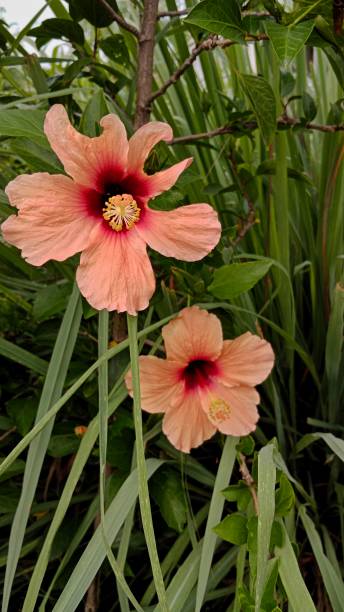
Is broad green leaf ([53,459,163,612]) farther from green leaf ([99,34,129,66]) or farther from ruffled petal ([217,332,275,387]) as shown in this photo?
green leaf ([99,34,129,66])

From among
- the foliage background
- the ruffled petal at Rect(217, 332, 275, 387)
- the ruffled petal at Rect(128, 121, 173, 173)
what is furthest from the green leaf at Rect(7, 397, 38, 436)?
the ruffled petal at Rect(128, 121, 173, 173)

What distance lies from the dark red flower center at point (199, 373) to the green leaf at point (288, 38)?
0.37 m

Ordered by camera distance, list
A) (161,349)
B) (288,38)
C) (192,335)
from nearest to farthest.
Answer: (288,38), (192,335), (161,349)

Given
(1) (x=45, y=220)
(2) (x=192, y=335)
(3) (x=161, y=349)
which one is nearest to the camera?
(1) (x=45, y=220)

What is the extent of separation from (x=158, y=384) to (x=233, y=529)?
0.17 metres

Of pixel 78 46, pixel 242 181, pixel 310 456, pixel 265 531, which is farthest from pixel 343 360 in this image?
pixel 78 46

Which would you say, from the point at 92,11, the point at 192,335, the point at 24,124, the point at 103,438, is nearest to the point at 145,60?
the point at 92,11

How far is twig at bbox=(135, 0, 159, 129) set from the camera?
638 millimetres

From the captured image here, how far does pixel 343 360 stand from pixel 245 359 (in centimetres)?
22

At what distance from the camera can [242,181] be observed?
2.61 feet

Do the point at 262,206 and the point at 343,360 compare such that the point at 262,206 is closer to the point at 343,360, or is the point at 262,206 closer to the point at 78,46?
the point at 343,360

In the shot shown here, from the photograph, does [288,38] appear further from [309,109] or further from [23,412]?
[23,412]

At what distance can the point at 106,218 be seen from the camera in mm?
536

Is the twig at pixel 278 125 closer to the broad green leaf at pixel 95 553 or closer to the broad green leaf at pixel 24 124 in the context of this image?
the broad green leaf at pixel 24 124
